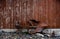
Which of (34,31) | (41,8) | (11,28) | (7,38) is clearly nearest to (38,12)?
(41,8)

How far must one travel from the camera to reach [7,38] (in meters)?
4.07

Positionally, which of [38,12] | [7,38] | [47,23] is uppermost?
[38,12]

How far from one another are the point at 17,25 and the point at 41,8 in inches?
32.8

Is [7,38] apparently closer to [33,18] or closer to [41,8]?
[33,18]

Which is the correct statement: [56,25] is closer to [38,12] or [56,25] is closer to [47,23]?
[47,23]

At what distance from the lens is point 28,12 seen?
15.6 ft

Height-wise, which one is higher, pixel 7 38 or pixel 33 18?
pixel 33 18

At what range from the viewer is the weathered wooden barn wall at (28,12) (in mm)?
4746

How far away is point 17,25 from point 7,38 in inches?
28.0

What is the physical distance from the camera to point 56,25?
4.75m

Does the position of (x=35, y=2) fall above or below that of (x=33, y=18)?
above

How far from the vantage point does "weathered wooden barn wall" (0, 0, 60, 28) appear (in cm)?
475

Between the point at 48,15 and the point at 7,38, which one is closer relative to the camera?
the point at 7,38

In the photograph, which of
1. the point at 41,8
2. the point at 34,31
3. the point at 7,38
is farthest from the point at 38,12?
the point at 7,38
